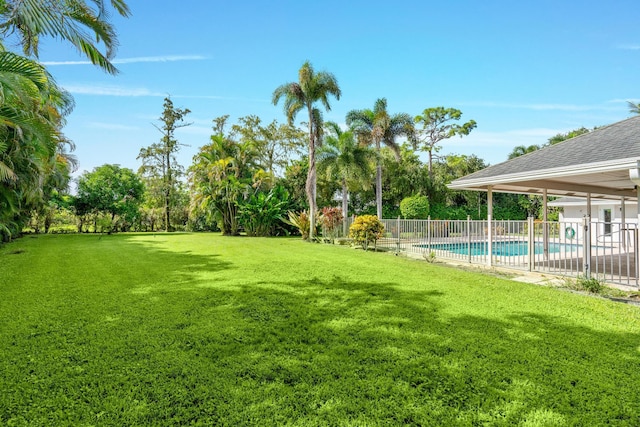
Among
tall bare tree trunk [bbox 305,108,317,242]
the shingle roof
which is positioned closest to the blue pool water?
the shingle roof

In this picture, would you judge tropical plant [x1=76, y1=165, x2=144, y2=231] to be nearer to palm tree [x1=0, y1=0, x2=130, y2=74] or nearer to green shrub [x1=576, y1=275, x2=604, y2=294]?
palm tree [x1=0, y1=0, x2=130, y2=74]

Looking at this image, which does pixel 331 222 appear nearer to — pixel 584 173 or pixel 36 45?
pixel 584 173

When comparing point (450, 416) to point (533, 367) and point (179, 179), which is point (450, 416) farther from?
point (179, 179)

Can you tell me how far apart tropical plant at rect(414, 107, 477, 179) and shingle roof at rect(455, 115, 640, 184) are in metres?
28.8

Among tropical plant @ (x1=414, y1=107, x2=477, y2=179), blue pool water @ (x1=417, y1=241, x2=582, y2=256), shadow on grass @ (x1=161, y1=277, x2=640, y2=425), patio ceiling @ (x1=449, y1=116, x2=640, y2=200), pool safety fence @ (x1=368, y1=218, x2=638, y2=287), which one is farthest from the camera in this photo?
tropical plant @ (x1=414, y1=107, x2=477, y2=179)

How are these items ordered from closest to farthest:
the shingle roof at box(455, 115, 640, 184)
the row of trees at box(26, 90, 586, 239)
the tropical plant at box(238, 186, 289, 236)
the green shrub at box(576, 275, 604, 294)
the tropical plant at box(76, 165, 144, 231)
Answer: the green shrub at box(576, 275, 604, 294), the shingle roof at box(455, 115, 640, 184), the tropical plant at box(238, 186, 289, 236), the row of trees at box(26, 90, 586, 239), the tropical plant at box(76, 165, 144, 231)

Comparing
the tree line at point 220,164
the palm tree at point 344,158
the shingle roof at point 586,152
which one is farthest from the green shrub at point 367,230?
the palm tree at point 344,158

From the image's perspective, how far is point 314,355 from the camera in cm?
370

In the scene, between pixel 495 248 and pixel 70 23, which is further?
pixel 495 248

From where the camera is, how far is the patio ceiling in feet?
24.1

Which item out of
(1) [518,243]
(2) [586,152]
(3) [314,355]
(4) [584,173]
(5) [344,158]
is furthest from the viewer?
(5) [344,158]

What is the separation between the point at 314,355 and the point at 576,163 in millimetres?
8142

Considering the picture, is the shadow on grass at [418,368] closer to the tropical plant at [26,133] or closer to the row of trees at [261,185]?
the tropical plant at [26,133]

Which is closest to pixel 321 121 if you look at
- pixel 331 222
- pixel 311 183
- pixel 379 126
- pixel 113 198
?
pixel 311 183
